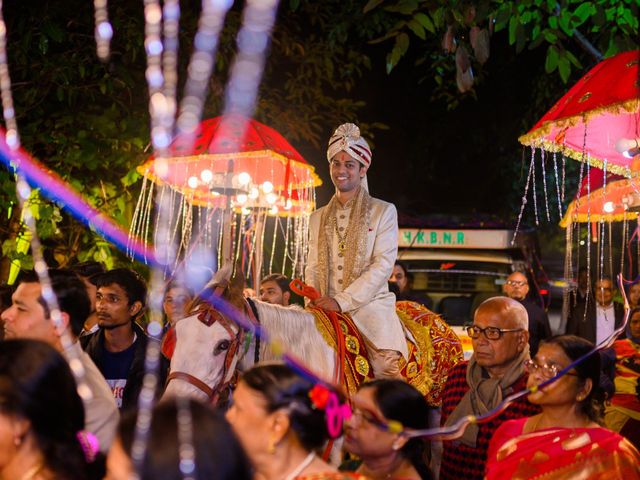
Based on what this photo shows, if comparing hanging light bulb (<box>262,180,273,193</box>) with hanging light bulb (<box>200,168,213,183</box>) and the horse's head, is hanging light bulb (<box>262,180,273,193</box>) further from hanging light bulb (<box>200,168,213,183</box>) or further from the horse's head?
the horse's head

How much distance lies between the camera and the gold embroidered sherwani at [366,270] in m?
4.56

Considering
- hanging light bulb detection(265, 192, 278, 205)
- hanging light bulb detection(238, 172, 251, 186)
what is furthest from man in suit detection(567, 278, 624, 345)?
hanging light bulb detection(238, 172, 251, 186)

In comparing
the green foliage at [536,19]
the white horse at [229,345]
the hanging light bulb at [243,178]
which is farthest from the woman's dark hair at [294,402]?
the hanging light bulb at [243,178]

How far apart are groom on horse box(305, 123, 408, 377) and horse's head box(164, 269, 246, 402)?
697 mm

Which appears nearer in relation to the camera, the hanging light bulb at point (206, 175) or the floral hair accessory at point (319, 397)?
the floral hair accessory at point (319, 397)

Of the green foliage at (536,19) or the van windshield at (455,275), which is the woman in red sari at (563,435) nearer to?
the green foliage at (536,19)

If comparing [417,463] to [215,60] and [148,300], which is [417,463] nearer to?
[148,300]

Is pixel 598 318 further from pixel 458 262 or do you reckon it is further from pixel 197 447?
pixel 197 447

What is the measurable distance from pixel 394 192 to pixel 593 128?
1257cm

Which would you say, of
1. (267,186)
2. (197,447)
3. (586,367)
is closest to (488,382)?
(586,367)

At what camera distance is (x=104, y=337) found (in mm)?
4355

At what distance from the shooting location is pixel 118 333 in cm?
430

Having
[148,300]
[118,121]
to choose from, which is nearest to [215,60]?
[118,121]

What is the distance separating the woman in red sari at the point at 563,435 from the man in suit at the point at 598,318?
15.1 feet
